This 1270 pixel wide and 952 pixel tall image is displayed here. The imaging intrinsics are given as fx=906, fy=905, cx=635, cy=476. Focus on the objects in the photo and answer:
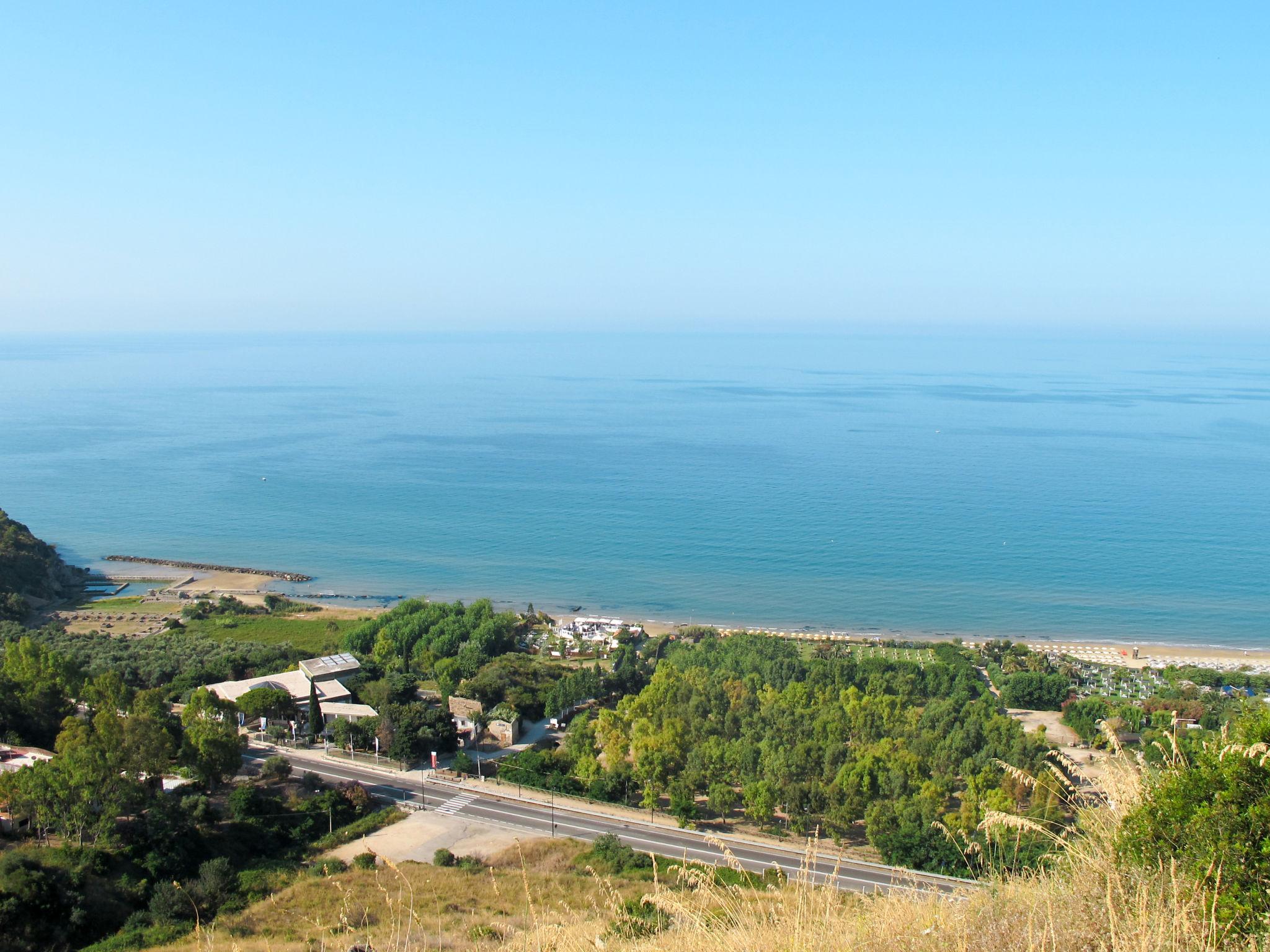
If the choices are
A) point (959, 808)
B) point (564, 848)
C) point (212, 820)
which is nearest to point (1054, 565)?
point (959, 808)

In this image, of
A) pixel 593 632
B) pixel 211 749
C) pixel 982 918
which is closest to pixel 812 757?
pixel 211 749

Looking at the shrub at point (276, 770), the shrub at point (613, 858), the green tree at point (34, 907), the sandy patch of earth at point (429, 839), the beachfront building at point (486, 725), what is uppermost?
the green tree at point (34, 907)

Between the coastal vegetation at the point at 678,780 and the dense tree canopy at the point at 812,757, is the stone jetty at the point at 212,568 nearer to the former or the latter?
the coastal vegetation at the point at 678,780

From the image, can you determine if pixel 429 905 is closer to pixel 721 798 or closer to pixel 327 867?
pixel 327 867

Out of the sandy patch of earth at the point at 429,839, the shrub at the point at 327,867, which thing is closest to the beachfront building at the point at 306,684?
the sandy patch of earth at the point at 429,839

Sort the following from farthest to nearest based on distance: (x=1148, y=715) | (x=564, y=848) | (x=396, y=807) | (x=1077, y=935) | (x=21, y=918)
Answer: (x=1148, y=715), (x=396, y=807), (x=564, y=848), (x=21, y=918), (x=1077, y=935)

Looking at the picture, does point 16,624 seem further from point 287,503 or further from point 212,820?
point 287,503
